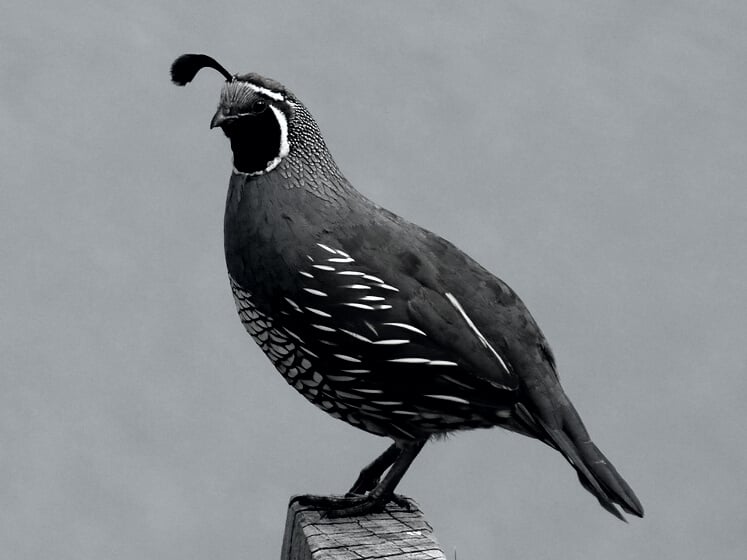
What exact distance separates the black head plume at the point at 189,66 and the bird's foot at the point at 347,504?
1.18 meters

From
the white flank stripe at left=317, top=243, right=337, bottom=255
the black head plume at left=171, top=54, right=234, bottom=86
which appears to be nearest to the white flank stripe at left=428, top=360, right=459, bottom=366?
the white flank stripe at left=317, top=243, right=337, bottom=255

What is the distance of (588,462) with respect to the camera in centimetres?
359

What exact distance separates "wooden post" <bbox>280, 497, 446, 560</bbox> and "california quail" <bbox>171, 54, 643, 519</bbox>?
26 cm

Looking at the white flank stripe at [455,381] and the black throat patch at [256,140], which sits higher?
the black throat patch at [256,140]

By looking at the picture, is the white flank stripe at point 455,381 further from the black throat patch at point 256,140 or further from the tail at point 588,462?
the black throat patch at point 256,140

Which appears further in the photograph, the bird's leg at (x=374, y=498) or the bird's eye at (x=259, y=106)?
the bird's leg at (x=374, y=498)

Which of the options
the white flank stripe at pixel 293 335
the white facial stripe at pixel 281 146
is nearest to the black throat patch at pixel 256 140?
the white facial stripe at pixel 281 146

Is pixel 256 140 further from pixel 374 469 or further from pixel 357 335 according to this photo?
pixel 374 469

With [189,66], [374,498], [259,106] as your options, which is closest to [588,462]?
[374,498]

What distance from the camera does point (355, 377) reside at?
3.57 metres

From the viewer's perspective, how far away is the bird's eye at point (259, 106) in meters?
3.52

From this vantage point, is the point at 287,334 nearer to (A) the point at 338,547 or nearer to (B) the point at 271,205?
(B) the point at 271,205

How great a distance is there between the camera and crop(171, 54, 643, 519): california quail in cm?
353

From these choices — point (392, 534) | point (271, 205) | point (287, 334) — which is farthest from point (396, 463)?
point (271, 205)
